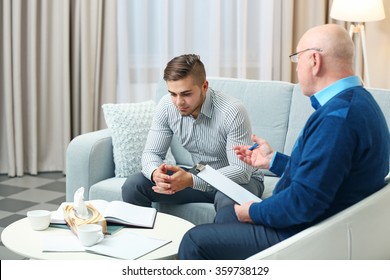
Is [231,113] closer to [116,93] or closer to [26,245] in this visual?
[26,245]

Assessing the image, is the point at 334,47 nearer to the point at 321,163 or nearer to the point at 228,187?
the point at 321,163

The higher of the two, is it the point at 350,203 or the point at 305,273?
the point at 350,203

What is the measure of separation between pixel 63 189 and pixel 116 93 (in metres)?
0.88

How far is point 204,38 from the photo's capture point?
16.5ft

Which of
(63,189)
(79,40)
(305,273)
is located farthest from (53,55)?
(305,273)

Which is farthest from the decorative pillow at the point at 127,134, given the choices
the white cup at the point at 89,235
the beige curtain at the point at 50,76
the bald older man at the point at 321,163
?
the beige curtain at the point at 50,76

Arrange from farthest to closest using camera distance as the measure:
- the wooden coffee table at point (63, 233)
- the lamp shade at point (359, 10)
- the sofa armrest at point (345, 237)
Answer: the lamp shade at point (359, 10), the wooden coffee table at point (63, 233), the sofa armrest at point (345, 237)

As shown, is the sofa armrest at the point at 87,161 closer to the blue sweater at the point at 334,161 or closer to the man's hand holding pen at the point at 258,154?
the man's hand holding pen at the point at 258,154

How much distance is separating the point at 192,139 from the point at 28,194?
5.27 feet

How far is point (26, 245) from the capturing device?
2309mm

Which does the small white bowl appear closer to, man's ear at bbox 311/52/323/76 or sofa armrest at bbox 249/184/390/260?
sofa armrest at bbox 249/184/390/260

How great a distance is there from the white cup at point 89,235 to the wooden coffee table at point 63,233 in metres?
0.05

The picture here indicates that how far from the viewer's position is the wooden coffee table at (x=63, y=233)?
7.28 feet

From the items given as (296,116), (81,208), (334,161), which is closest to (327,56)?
(334,161)
